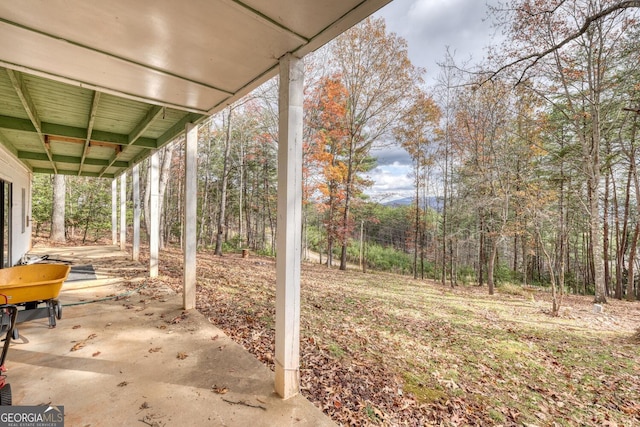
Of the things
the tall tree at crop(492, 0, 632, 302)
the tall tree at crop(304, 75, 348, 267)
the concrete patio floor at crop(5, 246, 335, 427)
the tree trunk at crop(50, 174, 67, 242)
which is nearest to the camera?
the concrete patio floor at crop(5, 246, 335, 427)

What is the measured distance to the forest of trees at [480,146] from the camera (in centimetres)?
714

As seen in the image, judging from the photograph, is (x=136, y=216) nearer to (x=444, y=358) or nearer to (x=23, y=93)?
(x=23, y=93)

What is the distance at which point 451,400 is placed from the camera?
2.83 meters

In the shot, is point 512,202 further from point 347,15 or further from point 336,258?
point 336,258

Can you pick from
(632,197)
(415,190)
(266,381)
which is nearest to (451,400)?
(266,381)

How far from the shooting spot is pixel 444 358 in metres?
3.79

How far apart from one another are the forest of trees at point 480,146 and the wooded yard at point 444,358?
1971 millimetres

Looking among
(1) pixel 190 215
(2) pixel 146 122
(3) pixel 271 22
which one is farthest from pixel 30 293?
(3) pixel 271 22

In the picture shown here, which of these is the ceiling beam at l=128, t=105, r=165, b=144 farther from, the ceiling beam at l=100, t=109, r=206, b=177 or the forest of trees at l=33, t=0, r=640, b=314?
the forest of trees at l=33, t=0, r=640, b=314

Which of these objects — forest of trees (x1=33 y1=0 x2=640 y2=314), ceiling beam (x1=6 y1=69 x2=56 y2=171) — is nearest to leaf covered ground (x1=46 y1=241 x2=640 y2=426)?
forest of trees (x1=33 y1=0 x2=640 y2=314)

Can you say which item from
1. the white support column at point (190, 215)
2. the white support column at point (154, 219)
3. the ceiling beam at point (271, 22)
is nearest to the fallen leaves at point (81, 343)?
the white support column at point (190, 215)

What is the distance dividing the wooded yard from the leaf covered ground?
16mm

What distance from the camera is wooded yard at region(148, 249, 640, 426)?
2.65m

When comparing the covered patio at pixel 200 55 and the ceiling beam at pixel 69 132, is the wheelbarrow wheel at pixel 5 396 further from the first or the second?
the ceiling beam at pixel 69 132
